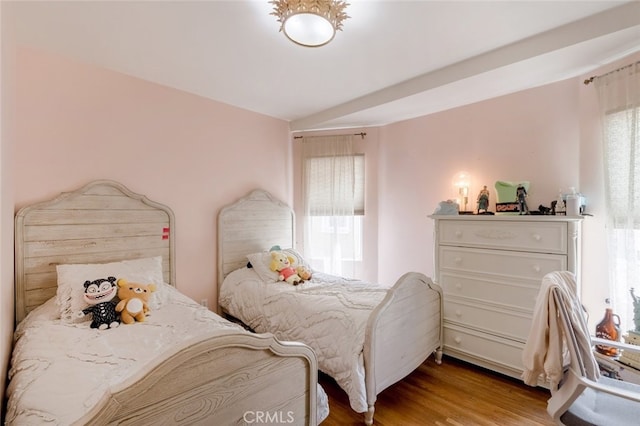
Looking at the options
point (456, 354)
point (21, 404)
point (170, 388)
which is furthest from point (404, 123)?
point (21, 404)

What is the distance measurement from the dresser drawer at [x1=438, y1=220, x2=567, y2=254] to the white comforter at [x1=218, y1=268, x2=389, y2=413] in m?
0.82

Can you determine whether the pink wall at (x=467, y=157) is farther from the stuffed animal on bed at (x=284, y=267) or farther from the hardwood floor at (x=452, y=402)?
the stuffed animal on bed at (x=284, y=267)

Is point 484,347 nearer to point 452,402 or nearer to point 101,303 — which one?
point 452,402

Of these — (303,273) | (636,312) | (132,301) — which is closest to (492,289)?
(636,312)

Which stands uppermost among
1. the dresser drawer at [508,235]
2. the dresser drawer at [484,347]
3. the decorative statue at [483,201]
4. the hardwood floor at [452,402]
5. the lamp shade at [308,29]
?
the lamp shade at [308,29]

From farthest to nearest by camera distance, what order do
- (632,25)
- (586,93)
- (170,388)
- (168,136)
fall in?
(168,136), (586,93), (632,25), (170,388)

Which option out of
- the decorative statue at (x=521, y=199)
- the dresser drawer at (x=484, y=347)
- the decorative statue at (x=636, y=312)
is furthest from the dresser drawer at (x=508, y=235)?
the dresser drawer at (x=484, y=347)

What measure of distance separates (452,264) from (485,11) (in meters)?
1.87

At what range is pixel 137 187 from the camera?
2.57m

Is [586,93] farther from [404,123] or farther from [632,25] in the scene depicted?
[404,123]

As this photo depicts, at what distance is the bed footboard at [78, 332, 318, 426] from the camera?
3.04ft

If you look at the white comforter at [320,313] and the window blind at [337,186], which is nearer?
the white comforter at [320,313]

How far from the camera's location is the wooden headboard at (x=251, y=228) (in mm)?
3113

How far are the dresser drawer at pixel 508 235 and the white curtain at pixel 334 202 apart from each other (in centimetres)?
124
